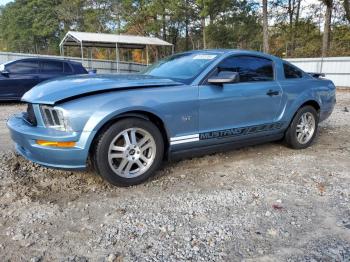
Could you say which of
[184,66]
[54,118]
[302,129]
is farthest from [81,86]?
[302,129]

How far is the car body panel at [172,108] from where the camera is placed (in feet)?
11.1

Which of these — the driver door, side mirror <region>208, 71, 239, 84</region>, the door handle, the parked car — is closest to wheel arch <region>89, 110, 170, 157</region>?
the driver door

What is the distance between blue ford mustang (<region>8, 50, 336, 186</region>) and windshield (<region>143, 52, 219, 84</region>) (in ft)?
0.04

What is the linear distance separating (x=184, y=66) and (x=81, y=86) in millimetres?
1490

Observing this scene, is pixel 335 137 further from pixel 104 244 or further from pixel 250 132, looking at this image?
pixel 104 244

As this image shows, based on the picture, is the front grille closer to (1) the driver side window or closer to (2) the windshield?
(2) the windshield

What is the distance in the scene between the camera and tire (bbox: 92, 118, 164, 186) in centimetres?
350

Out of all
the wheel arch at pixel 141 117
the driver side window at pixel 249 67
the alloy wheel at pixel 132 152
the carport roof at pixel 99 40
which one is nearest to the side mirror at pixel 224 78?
the driver side window at pixel 249 67

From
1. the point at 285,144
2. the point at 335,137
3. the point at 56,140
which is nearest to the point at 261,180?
the point at 285,144

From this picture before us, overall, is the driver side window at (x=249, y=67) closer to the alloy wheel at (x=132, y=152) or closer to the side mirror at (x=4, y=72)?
the alloy wheel at (x=132, y=152)

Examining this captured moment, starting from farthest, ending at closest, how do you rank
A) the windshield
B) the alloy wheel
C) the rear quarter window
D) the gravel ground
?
the rear quarter window
the windshield
the alloy wheel
the gravel ground

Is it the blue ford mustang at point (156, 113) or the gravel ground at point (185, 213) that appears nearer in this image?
the gravel ground at point (185, 213)

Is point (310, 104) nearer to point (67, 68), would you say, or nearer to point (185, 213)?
point (185, 213)

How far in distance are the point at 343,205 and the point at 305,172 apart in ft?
3.23
